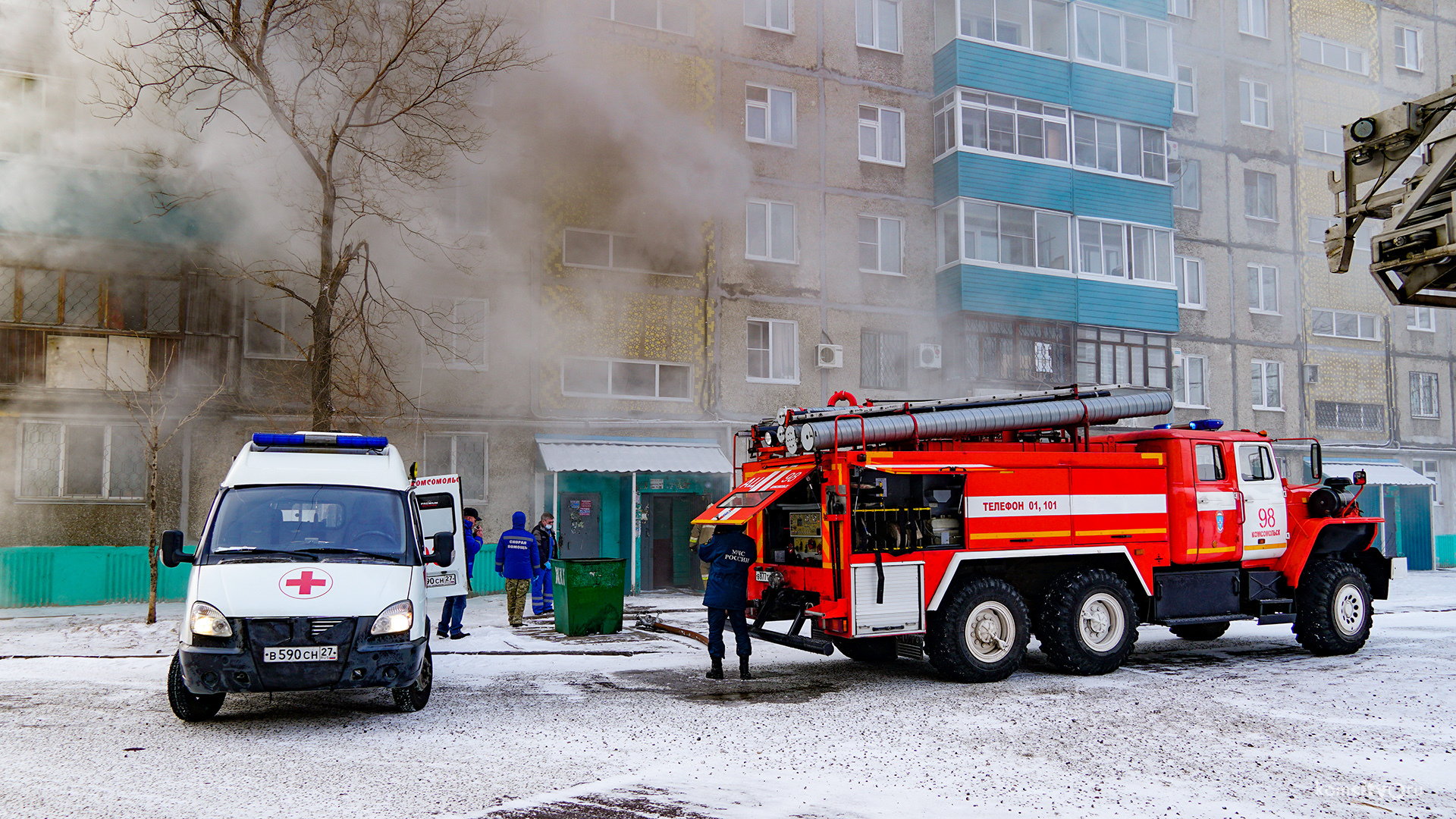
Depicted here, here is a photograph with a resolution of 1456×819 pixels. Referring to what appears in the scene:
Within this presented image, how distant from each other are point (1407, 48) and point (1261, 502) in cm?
2514

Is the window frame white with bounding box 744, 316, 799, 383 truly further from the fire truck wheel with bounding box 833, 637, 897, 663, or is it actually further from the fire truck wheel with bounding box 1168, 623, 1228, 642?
the fire truck wheel with bounding box 833, 637, 897, 663

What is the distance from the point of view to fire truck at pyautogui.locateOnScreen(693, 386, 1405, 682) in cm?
824

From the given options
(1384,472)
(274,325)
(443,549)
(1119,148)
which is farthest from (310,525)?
(1384,472)

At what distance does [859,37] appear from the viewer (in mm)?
21281

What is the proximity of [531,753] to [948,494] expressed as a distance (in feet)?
14.3

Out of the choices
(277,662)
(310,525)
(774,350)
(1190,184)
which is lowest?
(277,662)

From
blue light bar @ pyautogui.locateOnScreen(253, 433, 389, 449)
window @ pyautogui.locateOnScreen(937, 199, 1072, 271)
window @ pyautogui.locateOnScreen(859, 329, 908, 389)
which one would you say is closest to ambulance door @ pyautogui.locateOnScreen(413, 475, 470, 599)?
blue light bar @ pyautogui.locateOnScreen(253, 433, 389, 449)

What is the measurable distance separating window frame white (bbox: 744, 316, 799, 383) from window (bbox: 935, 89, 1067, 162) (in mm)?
5430

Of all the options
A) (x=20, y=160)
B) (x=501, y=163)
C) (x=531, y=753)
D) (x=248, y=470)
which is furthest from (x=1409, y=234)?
(x=20, y=160)

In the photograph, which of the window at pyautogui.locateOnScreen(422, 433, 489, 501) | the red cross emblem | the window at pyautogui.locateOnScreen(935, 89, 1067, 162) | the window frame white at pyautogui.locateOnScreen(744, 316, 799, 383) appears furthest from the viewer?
the window at pyautogui.locateOnScreen(935, 89, 1067, 162)

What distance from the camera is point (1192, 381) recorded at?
2380cm

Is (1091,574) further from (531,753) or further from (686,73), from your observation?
(686,73)

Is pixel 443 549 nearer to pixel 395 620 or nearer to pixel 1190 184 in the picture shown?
pixel 395 620

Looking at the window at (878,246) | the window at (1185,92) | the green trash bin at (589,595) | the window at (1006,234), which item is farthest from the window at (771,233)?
the window at (1185,92)
